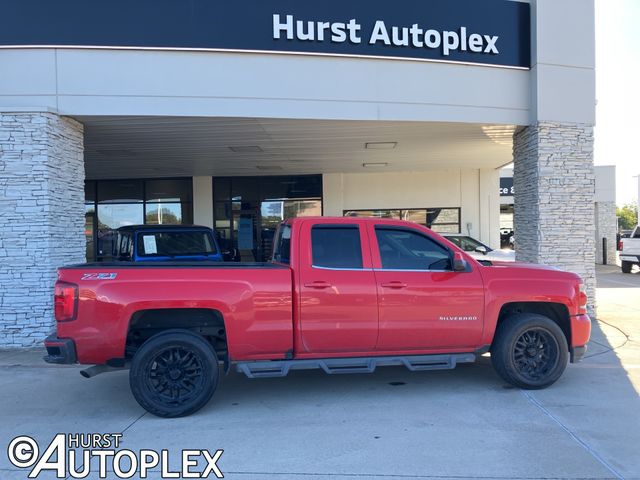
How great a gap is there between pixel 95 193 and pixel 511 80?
13747mm

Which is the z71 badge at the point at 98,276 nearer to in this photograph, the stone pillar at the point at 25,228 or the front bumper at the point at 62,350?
the front bumper at the point at 62,350

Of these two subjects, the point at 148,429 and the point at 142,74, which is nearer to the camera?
the point at 148,429

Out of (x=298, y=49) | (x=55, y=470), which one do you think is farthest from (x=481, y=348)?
(x=298, y=49)

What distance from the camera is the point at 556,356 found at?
18.9ft

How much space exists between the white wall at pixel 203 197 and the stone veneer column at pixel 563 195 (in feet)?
34.9

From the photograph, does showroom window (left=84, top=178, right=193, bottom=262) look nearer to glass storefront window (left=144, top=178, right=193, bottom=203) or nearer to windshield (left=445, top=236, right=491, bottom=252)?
glass storefront window (left=144, top=178, right=193, bottom=203)

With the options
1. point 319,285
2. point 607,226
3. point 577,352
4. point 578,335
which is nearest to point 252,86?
point 319,285

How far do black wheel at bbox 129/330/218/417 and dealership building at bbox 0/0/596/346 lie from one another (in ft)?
13.2

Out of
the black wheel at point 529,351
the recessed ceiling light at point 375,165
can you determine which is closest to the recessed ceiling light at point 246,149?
the recessed ceiling light at point 375,165

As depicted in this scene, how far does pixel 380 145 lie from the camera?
1213 centimetres

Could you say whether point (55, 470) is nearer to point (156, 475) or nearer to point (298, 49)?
point (156, 475)

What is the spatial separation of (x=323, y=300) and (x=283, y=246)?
0.92 metres

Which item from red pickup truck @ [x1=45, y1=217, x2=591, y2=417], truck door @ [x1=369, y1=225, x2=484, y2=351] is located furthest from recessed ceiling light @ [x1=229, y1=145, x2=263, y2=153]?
truck door @ [x1=369, y1=225, x2=484, y2=351]

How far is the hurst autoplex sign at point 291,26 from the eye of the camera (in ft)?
27.2
